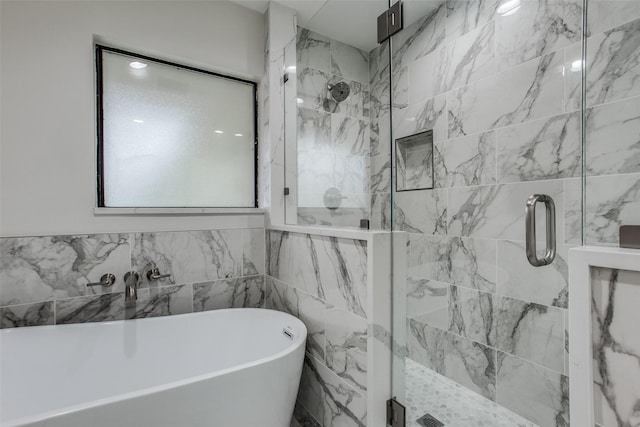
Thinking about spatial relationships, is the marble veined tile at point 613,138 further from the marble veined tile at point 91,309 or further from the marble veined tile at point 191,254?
the marble veined tile at point 91,309

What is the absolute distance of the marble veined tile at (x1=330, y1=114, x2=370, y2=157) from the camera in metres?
1.86

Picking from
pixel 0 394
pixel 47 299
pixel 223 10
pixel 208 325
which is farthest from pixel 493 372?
pixel 223 10

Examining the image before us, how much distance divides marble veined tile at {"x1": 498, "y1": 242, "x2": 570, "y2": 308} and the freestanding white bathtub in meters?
1.09

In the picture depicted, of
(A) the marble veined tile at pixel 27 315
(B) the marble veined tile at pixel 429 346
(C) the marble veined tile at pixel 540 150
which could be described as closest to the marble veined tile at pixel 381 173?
(C) the marble veined tile at pixel 540 150

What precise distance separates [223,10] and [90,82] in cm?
98

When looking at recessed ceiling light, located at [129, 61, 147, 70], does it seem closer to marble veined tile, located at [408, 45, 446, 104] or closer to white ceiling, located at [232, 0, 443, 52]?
white ceiling, located at [232, 0, 443, 52]

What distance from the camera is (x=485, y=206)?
160cm

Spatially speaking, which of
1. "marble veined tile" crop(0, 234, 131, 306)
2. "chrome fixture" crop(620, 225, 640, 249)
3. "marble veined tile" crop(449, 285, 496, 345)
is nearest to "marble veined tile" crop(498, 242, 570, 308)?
"marble veined tile" crop(449, 285, 496, 345)

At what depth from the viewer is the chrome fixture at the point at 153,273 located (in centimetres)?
169

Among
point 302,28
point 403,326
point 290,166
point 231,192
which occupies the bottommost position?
point 403,326

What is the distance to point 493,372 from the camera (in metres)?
1.55

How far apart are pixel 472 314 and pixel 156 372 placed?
5.62 feet

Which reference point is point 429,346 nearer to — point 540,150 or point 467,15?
point 540,150

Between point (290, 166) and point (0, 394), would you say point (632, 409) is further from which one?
point (0, 394)
